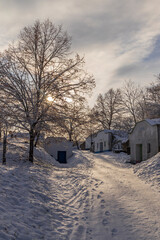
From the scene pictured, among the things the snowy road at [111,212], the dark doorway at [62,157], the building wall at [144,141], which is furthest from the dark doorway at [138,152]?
the dark doorway at [62,157]

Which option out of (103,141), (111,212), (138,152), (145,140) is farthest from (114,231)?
(103,141)

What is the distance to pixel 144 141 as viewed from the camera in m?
21.2

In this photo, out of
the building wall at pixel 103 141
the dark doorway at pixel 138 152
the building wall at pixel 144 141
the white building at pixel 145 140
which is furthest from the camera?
the building wall at pixel 103 141

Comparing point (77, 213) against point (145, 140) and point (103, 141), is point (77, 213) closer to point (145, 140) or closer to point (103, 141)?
point (145, 140)

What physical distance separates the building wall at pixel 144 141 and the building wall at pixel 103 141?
15578 mm

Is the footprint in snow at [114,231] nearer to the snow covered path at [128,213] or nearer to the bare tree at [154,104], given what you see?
the snow covered path at [128,213]

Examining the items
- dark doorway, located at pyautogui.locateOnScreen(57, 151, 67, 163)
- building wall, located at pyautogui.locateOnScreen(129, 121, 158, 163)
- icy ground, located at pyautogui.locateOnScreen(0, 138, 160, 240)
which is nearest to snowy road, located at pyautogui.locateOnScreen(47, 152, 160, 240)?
icy ground, located at pyautogui.locateOnScreen(0, 138, 160, 240)

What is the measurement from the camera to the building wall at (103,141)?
39972 mm

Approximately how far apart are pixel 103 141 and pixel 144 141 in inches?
846

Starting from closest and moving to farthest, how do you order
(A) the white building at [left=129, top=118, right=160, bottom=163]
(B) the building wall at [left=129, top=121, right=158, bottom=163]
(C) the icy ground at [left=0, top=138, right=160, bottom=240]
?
1. (C) the icy ground at [left=0, top=138, right=160, bottom=240]
2. (A) the white building at [left=129, top=118, right=160, bottom=163]
3. (B) the building wall at [left=129, top=121, right=158, bottom=163]

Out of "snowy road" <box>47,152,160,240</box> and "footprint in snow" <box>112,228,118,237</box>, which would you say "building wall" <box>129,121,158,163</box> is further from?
"footprint in snow" <box>112,228,118,237</box>

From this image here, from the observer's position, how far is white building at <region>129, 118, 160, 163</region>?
62.6 feet

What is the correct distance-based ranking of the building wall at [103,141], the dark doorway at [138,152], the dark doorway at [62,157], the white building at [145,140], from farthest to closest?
the building wall at [103,141] < the dark doorway at [62,157] < the dark doorway at [138,152] < the white building at [145,140]

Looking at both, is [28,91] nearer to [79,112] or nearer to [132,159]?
[79,112]
